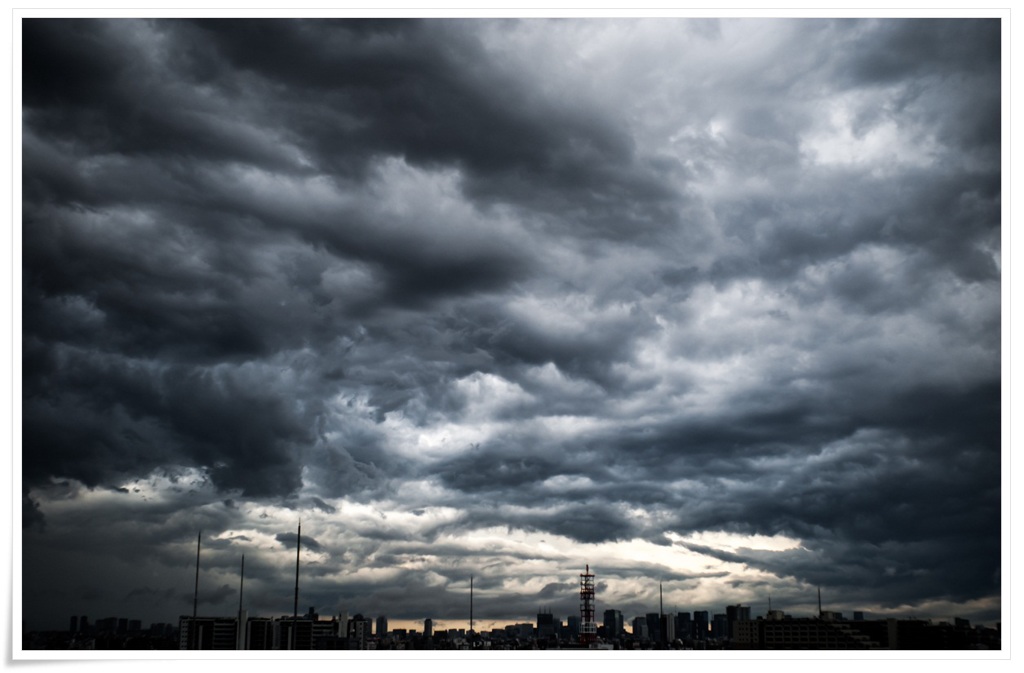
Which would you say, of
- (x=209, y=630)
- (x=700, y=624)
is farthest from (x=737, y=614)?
(x=209, y=630)

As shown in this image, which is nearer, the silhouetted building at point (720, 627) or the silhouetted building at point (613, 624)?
the silhouetted building at point (720, 627)

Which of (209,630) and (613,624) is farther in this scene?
(613,624)

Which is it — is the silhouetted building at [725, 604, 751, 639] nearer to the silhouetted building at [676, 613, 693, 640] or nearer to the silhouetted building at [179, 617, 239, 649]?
the silhouetted building at [676, 613, 693, 640]

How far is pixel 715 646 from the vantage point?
670cm

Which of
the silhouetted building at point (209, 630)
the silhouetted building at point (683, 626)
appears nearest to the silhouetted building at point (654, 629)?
the silhouetted building at point (683, 626)

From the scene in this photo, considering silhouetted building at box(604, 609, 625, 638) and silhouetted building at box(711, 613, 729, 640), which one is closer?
silhouetted building at box(711, 613, 729, 640)

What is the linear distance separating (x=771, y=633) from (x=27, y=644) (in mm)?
5902

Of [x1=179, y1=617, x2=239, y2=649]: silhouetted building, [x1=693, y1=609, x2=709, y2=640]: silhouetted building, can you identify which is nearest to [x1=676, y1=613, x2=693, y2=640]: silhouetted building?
[x1=693, y1=609, x2=709, y2=640]: silhouetted building

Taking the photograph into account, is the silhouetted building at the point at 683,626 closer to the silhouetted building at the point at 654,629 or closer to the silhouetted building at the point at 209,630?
the silhouetted building at the point at 654,629

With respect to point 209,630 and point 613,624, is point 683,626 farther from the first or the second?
point 209,630

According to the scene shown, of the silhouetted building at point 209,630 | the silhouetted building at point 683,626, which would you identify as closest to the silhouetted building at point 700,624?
the silhouetted building at point 683,626
